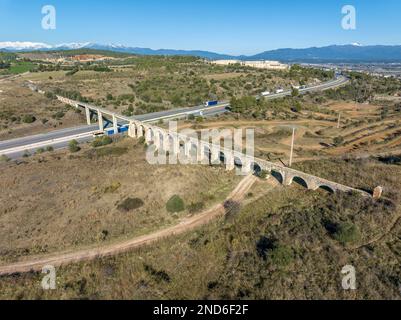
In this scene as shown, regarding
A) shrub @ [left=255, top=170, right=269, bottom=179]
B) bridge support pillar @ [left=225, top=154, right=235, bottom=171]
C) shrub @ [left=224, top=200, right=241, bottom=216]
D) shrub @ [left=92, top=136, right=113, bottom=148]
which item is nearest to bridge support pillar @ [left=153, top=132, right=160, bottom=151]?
shrub @ [left=92, top=136, right=113, bottom=148]

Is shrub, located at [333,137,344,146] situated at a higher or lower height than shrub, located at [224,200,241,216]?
higher

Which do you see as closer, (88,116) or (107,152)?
(107,152)

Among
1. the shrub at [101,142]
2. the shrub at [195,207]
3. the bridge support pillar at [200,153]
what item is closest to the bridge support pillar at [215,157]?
the bridge support pillar at [200,153]

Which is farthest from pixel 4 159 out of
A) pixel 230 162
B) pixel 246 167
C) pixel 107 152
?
pixel 246 167

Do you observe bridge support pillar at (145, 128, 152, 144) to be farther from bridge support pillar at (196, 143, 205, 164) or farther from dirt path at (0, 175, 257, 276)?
dirt path at (0, 175, 257, 276)

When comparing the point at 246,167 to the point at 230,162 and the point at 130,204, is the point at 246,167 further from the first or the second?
the point at 130,204

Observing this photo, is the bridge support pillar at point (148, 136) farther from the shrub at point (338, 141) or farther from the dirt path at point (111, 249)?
the shrub at point (338, 141)
